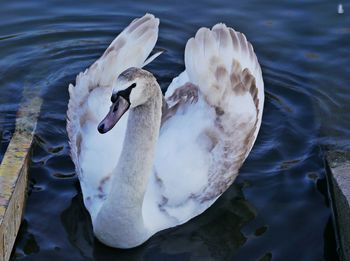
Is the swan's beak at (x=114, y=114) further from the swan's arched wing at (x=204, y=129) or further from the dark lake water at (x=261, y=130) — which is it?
the dark lake water at (x=261, y=130)

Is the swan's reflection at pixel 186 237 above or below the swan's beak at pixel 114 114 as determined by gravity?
below

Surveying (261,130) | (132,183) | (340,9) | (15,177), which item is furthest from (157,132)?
(340,9)

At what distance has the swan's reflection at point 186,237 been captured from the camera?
20.8ft

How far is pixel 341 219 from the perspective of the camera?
641 cm

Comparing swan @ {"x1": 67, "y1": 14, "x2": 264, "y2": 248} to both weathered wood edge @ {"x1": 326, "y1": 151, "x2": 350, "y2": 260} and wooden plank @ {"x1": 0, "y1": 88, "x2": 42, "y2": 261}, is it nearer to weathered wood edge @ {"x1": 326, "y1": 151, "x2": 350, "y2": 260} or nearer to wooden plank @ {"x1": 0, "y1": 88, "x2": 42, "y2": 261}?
wooden plank @ {"x1": 0, "y1": 88, "x2": 42, "y2": 261}

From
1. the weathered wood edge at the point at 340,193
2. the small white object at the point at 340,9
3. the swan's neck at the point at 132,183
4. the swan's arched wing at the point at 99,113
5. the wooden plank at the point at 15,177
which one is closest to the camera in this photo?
the swan's neck at the point at 132,183

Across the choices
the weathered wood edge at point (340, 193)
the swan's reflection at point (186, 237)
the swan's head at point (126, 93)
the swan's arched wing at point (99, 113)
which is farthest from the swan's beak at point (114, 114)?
the weathered wood edge at point (340, 193)

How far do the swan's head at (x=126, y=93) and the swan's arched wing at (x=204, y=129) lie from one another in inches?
36.0

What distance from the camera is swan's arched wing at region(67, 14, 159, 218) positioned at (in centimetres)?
642

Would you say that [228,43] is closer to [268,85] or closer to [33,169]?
[268,85]

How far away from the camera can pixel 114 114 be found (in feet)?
17.6

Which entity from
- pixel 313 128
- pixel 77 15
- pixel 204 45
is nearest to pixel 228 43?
pixel 204 45

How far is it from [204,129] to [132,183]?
904mm

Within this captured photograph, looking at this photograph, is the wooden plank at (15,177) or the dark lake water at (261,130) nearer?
the wooden plank at (15,177)
